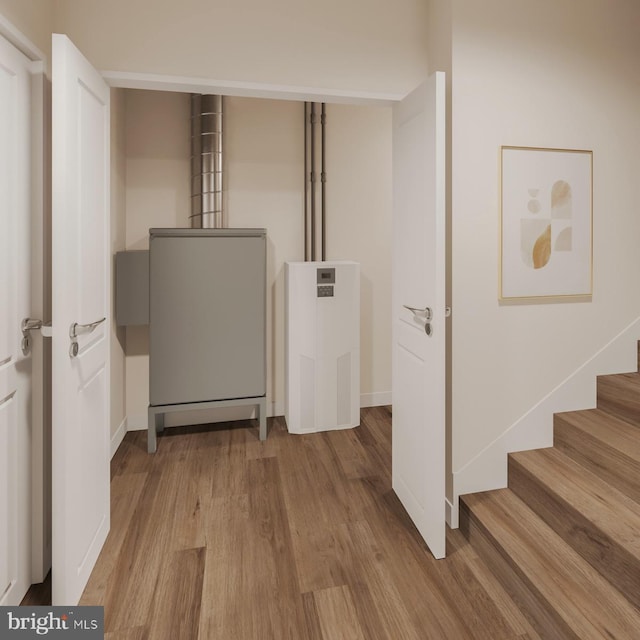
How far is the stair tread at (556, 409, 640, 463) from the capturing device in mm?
1968

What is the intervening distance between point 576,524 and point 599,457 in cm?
38

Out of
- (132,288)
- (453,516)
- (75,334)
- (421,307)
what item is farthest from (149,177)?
(453,516)

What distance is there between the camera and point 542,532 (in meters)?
1.90

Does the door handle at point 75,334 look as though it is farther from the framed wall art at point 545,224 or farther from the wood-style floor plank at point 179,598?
the framed wall art at point 545,224

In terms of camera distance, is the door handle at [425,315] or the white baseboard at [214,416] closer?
the door handle at [425,315]

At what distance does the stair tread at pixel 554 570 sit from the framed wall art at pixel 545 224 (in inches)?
38.2

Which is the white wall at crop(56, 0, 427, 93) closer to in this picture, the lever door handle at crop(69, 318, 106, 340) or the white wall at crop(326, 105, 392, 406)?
the lever door handle at crop(69, 318, 106, 340)

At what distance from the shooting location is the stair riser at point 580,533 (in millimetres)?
1531

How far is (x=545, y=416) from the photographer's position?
7.50ft

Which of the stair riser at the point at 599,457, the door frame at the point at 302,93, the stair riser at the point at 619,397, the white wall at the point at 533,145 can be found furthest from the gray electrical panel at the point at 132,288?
the stair riser at the point at 619,397

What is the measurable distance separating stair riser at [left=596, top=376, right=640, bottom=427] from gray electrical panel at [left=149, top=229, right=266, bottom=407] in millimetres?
2037

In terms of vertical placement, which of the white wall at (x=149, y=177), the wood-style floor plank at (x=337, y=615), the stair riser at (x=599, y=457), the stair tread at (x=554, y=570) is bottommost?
the wood-style floor plank at (x=337, y=615)

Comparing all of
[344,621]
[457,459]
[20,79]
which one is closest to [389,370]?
[457,459]

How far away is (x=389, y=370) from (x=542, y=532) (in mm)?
2140
